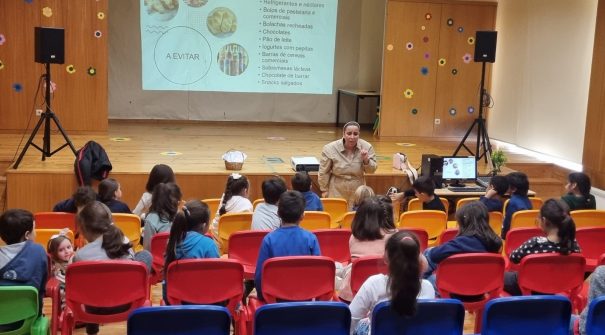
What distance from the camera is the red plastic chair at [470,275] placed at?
3.74 m

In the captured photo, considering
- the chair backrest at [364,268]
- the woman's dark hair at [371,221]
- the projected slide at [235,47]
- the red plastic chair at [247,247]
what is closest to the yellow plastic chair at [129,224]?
the red plastic chair at [247,247]

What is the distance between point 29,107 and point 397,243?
8246 millimetres

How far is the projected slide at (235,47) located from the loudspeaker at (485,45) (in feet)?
10.1

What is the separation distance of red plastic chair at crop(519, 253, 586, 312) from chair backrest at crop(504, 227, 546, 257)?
0.70 m

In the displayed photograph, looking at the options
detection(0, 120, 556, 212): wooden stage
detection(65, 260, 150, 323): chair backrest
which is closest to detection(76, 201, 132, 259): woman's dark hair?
detection(65, 260, 150, 323): chair backrest

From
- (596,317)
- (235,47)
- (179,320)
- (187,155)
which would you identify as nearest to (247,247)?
(179,320)

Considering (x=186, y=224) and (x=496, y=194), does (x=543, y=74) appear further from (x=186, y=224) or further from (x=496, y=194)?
(x=186, y=224)

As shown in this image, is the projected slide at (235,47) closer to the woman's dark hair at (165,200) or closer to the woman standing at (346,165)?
the woman standing at (346,165)

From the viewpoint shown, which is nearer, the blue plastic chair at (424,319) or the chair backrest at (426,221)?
the blue plastic chair at (424,319)

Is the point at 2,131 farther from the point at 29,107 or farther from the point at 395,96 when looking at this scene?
the point at 395,96

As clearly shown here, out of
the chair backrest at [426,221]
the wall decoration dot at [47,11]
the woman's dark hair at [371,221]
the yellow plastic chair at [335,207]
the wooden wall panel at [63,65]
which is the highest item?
the wall decoration dot at [47,11]

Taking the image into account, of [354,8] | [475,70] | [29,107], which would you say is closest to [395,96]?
[475,70]

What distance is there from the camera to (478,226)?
394cm

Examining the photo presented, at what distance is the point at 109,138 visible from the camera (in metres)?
9.85
